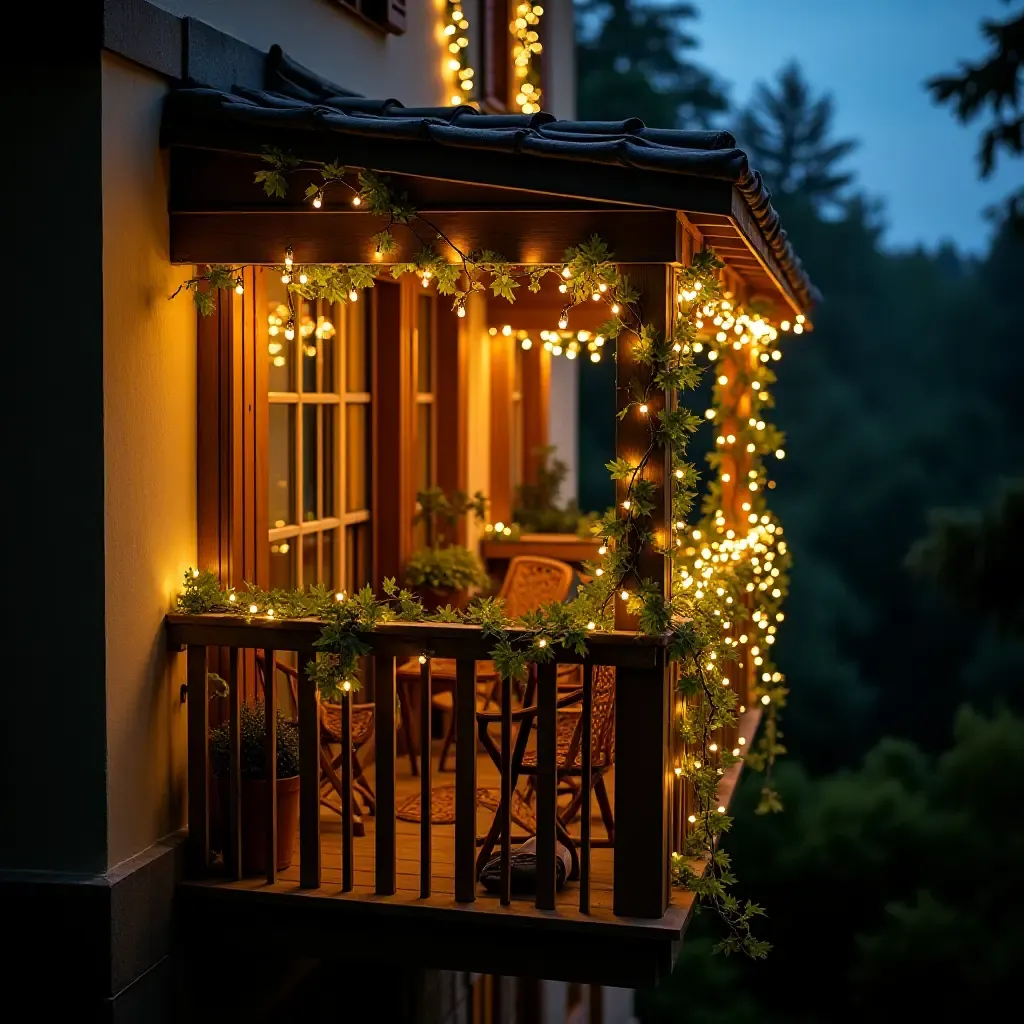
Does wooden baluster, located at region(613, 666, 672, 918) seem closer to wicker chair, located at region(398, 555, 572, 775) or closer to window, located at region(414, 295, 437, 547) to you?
wicker chair, located at region(398, 555, 572, 775)

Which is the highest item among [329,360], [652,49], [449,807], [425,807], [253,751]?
[652,49]

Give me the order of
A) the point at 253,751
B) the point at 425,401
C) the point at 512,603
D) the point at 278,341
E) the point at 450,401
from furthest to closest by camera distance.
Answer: the point at 450,401
the point at 425,401
the point at 512,603
the point at 278,341
the point at 253,751

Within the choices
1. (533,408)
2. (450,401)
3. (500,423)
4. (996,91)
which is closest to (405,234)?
(450,401)

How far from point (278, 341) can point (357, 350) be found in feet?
3.29

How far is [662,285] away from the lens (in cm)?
488

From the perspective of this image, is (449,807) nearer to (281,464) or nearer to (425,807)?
(425,807)

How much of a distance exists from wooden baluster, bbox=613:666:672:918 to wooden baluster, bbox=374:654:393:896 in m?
0.72

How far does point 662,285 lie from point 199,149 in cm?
158

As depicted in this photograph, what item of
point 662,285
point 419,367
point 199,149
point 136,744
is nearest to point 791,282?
point 419,367

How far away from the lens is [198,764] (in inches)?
208

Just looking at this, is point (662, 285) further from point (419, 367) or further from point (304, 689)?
point (419, 367)

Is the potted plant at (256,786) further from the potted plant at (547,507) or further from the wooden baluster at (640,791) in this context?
the potted plant at (547,507)

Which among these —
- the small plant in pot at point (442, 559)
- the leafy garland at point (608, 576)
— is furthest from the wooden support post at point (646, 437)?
the small plant in pot at point (442, 559)

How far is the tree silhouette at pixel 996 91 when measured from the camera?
12.8 meters
